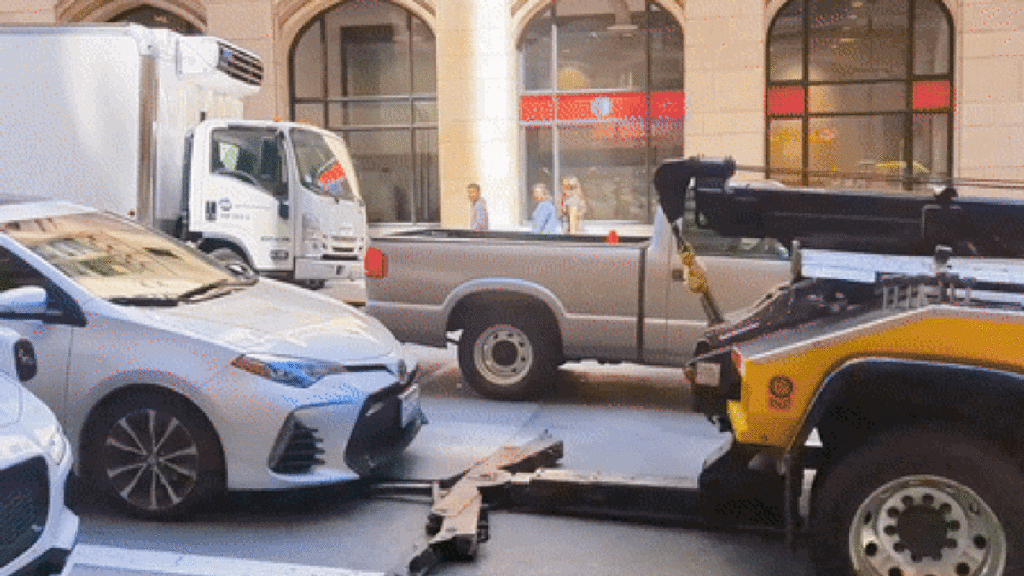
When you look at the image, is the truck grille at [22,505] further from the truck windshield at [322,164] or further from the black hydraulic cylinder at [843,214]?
the truck windshield at [322,164]

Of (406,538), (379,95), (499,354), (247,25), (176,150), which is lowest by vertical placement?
(406,538)

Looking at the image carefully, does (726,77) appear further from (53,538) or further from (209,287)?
(53,538)

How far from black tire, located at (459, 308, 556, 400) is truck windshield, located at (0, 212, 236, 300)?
9.22ft

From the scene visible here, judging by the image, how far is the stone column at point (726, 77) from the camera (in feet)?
62.5

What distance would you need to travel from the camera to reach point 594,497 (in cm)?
621

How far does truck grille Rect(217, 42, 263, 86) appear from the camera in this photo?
14.6 metres

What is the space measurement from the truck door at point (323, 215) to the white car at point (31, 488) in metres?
10.5

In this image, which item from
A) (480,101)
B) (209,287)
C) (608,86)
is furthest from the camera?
(480,101)

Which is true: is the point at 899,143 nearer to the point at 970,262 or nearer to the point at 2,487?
the point at 970,262

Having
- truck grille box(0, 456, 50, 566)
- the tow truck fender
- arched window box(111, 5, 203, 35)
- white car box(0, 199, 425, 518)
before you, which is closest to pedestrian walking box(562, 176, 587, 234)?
arched window box(111, 5, 203, 35)

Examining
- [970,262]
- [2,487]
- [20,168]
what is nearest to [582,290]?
[970,262]

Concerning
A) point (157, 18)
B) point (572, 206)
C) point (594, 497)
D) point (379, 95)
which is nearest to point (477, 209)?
point (572, 206)

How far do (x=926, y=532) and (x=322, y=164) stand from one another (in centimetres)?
1209

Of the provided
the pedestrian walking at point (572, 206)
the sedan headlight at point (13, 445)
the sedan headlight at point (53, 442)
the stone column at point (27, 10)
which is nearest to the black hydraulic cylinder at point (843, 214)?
the sedan headlight at point (53, 442)
